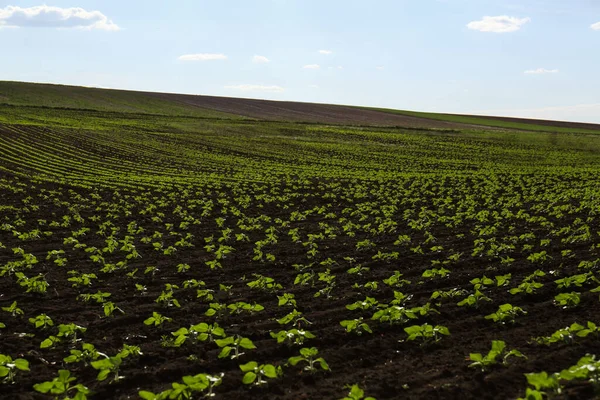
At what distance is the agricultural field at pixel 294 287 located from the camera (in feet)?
21.5

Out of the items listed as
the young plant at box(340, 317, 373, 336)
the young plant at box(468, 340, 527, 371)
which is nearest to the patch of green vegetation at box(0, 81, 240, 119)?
the young plant at box(340, 317, 373, 336)

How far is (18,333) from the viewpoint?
8414 millimetres

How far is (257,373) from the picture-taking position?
6.50m

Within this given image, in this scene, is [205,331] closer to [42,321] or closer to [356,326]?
[356,326]

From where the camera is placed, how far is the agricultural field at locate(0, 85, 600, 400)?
657 cm

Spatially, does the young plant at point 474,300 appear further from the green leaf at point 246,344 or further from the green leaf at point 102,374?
the green leaf at point 102,374

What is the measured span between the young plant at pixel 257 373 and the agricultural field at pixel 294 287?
0.02 metres

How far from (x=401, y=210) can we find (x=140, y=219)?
8910 mm

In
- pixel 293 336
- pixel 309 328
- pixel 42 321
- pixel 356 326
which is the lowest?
pixel 42 321

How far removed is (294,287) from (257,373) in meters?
4.20

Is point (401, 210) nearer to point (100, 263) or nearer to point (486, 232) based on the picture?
point (486, 232)

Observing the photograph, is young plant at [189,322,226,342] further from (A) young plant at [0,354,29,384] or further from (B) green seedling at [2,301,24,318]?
(B) green seedling at [2,301,24,318]

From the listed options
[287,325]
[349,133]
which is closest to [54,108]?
[349,133]

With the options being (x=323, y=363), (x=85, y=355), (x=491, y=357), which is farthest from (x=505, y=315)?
(x=85, y=355)
